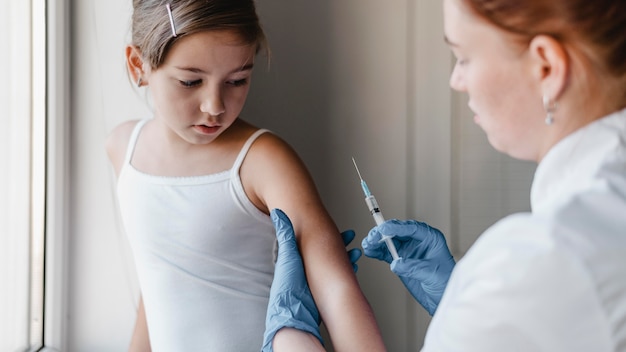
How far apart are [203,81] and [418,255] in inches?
18.8

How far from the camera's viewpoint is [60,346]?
1.59 metres

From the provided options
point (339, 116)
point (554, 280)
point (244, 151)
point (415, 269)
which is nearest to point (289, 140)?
point (339, 116)

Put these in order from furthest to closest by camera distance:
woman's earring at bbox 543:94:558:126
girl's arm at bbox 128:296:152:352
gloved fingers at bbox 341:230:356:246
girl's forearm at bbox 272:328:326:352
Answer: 1. girl's arm at bbox 128:296:152:352
2. gloved fingers at bbox 341:230:356:246
3. girl's forearm at bbox 272:328:326:352
4. woman's earring at bbox 543:94:558:126

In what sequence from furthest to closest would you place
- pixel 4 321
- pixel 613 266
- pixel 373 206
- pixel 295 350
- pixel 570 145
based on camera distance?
1. pixel 4 321
2. pixel 373 206
3. pixel 295 350
4. pixel 570 145
5. pixel 613 266

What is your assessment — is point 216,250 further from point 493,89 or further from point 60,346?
point 493,89

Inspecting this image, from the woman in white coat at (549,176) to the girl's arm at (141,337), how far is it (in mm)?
872

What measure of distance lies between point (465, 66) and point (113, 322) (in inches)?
42.0

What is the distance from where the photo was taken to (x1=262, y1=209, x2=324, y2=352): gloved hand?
1.18 metres

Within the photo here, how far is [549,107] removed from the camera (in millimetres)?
757

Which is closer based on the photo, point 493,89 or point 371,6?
point 493,89

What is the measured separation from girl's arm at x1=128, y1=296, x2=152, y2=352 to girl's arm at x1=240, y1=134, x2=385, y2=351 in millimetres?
380

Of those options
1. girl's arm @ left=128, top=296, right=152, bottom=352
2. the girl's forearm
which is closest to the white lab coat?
the girl's forearm

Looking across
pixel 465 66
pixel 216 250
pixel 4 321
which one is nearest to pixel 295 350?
pixel 216 250

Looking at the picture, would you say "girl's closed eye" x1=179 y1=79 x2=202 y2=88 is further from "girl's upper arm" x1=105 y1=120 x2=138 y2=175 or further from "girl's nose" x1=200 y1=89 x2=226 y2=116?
"girl's upper arm" x1=105 y1=120 x2=138 y2=175
